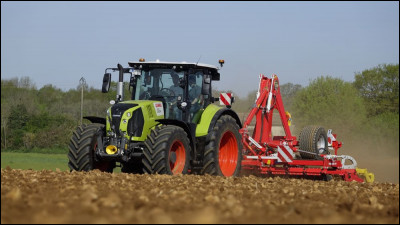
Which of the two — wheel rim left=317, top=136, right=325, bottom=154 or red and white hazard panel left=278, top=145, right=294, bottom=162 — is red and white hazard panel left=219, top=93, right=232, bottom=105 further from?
wheel rim left=317, top=136, right=325, bottom=154

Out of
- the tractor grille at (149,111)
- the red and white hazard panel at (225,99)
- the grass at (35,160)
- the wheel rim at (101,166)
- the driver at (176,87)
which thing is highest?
the driver at (176,87)

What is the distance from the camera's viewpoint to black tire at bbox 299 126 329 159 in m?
16.1

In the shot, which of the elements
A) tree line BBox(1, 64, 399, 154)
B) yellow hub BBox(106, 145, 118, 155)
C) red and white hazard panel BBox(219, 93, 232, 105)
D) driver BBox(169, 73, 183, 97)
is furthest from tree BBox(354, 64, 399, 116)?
yellow hub BBox(106, 145, 118, 155)

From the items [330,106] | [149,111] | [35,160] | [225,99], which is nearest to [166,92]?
[149,111]

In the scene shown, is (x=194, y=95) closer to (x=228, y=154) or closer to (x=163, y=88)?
(x=163, y=88)

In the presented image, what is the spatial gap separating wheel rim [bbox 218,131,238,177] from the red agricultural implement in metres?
0.71

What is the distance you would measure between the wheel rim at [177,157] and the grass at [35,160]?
710 inches

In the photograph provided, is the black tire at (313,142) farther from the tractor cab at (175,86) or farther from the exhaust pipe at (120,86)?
the exhaust pipe at (120,86)

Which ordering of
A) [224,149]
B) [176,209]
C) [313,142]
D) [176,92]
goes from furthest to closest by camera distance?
[313,142], [224,149], [176,92], [176,209]

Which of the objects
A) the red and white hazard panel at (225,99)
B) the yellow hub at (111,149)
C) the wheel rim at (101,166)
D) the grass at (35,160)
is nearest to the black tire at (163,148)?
the yellow hub at (111,149)

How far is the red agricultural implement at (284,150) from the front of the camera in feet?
50.3

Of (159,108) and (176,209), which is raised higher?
(159,108)

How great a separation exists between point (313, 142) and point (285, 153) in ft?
3.12

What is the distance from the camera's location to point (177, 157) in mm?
12789
